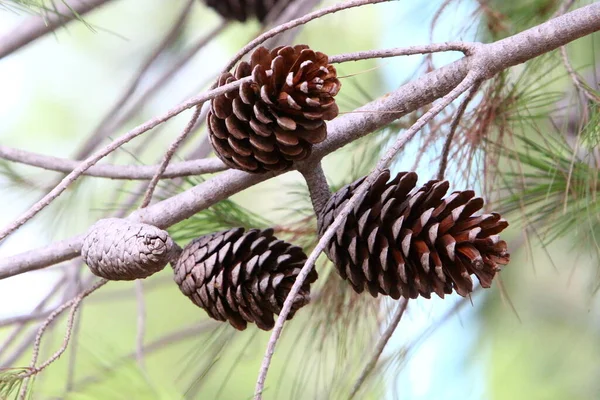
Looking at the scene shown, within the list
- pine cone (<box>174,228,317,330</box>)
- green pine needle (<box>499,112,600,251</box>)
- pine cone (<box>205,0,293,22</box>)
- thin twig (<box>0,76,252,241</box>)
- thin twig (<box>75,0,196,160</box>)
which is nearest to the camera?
thin twig (<box>0,76,252,241</box>)

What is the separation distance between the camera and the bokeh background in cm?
85

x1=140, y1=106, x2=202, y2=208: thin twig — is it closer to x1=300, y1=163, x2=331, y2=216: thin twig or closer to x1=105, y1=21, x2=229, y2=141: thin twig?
x1=300, y1=163, x2=331, y2=216: thin twig

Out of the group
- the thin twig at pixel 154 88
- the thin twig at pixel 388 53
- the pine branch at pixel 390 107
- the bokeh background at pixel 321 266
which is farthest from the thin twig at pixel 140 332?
the thin twig at pixel 388 53

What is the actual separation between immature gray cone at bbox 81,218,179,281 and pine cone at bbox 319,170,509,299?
0.13 m

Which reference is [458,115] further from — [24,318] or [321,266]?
[24,318]

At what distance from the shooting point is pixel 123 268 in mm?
576

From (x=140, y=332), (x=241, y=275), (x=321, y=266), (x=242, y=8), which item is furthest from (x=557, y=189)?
(x=242, y=8)

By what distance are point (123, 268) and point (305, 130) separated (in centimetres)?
17

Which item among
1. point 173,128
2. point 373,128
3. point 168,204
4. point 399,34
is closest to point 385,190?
point 373,128

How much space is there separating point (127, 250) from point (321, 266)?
0.39m

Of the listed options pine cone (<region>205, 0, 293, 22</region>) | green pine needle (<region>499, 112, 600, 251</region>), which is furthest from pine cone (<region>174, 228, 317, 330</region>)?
pine cone (<region>205, 0, 293, 22</region>)

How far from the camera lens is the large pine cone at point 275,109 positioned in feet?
1.79

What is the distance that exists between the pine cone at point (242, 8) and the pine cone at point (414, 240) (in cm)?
89

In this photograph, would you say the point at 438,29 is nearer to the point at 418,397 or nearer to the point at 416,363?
the point at 416,363
